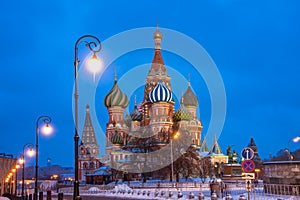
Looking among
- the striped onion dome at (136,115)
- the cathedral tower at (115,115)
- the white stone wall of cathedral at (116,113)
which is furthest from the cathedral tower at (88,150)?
the striped onion dome at (136,115)

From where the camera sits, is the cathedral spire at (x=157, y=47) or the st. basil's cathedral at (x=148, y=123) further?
the cathedral spire at (x=157, y=47)

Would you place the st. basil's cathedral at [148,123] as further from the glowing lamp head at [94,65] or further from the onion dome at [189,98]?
A: the glowing lamp head at [94,65]

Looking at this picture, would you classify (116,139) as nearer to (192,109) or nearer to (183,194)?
(192,109)

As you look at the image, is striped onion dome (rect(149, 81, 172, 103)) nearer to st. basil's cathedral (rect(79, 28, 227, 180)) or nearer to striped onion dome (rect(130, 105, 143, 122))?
st. basil's cathedral (rect(79, 28, 227, 180))

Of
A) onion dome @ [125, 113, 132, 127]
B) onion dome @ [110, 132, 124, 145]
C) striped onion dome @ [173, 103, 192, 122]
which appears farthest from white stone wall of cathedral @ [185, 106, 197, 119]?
onion dome @ [110, 132, 124, 145]

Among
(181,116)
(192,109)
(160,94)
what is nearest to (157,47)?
(192,109)

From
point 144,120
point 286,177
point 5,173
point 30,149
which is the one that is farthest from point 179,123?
point 286,177

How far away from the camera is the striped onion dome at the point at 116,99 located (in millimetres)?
84250

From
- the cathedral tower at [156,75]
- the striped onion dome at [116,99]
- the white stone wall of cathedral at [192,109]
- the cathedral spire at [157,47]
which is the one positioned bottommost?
the white stone wall of cathedral at [192,109]

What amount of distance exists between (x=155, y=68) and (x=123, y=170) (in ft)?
82.8

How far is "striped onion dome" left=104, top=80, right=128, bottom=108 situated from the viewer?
3317 inches

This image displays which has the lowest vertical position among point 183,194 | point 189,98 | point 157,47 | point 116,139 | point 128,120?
point 183,194

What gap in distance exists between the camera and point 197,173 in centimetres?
6159

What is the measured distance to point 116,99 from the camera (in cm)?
8444
